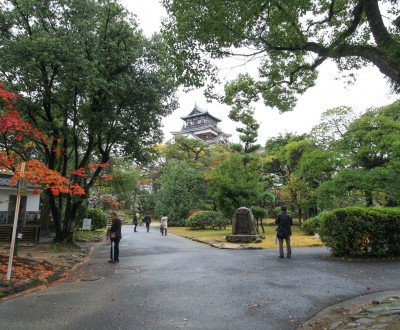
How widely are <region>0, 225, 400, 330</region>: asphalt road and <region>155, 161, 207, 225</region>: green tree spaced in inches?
912

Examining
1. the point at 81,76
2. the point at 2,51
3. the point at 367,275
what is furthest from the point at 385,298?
the point at 2,51

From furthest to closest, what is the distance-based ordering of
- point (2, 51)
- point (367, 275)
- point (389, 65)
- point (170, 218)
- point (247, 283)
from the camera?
1. point (170, 218)
2. point (2, 51)
3. point (367, 275)
4. point (247, 283)
5. point (389, 65)

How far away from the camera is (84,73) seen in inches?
402

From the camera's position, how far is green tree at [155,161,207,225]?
31875mm

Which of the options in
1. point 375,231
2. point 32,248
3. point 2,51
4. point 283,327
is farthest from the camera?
point 32,248

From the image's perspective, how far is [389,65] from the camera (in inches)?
181

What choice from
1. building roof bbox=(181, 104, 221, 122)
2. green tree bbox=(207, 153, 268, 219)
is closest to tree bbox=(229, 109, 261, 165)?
green tree bbox=(207, 153, 268, 219)

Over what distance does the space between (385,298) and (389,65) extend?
3832 mm

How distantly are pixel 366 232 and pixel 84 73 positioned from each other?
1046cm

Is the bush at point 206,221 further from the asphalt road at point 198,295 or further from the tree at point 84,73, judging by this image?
the asphalt road at point 198,295

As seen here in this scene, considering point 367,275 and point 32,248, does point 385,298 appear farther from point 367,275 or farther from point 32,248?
point 32,248

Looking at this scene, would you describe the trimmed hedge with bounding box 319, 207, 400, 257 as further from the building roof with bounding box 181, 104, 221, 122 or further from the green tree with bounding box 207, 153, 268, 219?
the building roof with bounding box 181, 104, 221, 122

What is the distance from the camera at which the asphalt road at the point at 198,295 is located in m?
4.14

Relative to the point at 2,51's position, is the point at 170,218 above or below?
below
